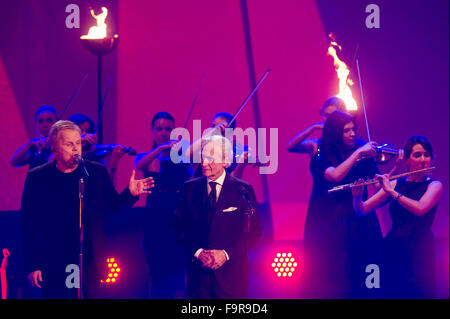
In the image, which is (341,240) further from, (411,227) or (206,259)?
(206,259)

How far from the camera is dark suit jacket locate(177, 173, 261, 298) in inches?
160

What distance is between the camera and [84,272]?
391 centimetres

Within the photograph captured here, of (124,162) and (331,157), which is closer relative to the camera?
(331,157)

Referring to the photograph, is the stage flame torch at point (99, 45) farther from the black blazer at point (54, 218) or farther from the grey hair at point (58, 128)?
the black blazer at point (54, 218)

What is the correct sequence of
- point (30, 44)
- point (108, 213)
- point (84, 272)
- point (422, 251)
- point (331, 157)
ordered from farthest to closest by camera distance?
point (30, 44), point (108, 213), point (331, 157), point (422, 251), point (84, 272)

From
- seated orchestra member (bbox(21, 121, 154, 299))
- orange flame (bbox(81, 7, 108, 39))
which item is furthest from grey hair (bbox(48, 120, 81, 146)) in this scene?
orange flame (bbox(81, 7, 108, 39))

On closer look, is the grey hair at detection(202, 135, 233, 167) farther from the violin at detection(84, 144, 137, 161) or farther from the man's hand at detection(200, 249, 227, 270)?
the violin at detection(84, 144, 137, 161)

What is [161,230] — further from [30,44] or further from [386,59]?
[386,59]

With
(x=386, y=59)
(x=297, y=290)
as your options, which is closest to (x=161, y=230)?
(x=297, y=290)

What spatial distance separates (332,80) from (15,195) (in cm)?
316

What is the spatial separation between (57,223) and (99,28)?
248cm

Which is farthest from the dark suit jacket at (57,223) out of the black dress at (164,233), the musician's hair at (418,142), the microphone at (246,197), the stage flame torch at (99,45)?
the musician's hair at (418,142)

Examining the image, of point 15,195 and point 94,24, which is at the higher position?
point 94,24

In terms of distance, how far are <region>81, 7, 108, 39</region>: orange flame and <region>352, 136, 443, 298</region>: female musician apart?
2.59m
